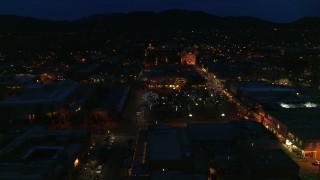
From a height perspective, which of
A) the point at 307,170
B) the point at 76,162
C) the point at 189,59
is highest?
the point at 189,59

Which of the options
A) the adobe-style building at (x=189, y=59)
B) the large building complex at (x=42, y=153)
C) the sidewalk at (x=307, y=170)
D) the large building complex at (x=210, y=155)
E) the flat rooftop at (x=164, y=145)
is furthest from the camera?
the adobe-style building at (x=189, y=59)

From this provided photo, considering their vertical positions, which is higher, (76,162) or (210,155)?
(210,155)

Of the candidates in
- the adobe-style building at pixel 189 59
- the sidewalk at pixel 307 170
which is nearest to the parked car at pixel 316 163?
the sidewalk at pixel 307 170

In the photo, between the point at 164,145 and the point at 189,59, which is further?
the point at 189,59

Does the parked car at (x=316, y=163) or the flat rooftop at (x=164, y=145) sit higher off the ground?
the flat rooftop at (x=164, y=145)

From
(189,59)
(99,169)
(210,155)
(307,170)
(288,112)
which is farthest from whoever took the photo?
(189,59)

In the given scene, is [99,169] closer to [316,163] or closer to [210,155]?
[210,155]

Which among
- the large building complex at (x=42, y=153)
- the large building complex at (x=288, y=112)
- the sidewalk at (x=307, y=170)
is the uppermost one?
the large building complex at (x=288, y=112)

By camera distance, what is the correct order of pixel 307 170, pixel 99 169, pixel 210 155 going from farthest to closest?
1. pixel 210 155
2. pixel 307 170
3. pixel 99 169

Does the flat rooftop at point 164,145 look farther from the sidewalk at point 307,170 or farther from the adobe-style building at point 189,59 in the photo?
the adobe-style building at point 189,59

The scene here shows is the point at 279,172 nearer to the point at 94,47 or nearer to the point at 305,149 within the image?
the point at 305,149

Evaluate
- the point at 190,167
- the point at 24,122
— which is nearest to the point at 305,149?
the point at 190,167

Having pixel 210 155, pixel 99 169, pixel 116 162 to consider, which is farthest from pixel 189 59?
pixel 99 169
